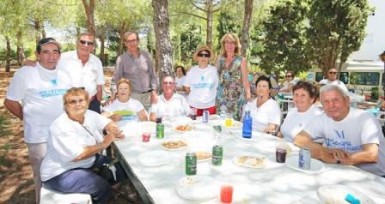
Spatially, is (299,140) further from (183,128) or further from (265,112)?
(183,128)

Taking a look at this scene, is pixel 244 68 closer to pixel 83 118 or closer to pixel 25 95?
pixel 83 118

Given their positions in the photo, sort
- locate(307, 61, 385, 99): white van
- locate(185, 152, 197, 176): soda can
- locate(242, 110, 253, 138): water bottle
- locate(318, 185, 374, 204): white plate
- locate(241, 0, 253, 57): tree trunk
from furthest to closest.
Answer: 1. locate(307, 61, 385, 99): white van
2. locate(241, 0, 253, 57): tree trunk
3. locate(242, 110, 253, 138): water bottle
4. locate(185, 152, 197, 176): soda can
5. locate(318, 185, 374, 204): white plate

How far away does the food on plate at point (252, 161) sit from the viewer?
229 cm

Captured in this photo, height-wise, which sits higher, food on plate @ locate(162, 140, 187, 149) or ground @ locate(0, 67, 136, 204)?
food on plate @ locate(162, 140, 187, 149)

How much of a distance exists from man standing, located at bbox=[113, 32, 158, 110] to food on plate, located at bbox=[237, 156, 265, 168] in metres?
2.42

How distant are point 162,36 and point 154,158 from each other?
3.58 meters

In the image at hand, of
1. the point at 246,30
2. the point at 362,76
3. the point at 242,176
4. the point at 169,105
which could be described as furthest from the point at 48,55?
the point at 362,76

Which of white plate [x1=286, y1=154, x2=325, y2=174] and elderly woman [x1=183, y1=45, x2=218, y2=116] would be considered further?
elderly woman [x1=183, y1=45, x2=218, y2=116]

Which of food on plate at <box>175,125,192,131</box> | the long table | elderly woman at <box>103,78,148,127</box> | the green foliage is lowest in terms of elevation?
the long table

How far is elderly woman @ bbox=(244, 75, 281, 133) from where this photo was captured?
3729 millimetres

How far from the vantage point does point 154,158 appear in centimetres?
245

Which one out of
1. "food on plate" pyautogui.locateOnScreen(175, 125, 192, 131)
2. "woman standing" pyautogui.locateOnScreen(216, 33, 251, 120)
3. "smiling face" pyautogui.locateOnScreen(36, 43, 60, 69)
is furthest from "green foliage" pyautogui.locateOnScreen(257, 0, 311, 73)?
"smiling face" pyautogui.locateOnScreen(36, 43, 60, 69)

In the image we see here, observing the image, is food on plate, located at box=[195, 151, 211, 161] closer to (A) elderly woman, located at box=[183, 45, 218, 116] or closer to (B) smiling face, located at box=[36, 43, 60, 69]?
(B) smiling face, located at box=[36, 43, 60, 69]

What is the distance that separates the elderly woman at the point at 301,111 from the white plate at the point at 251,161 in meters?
1.02
